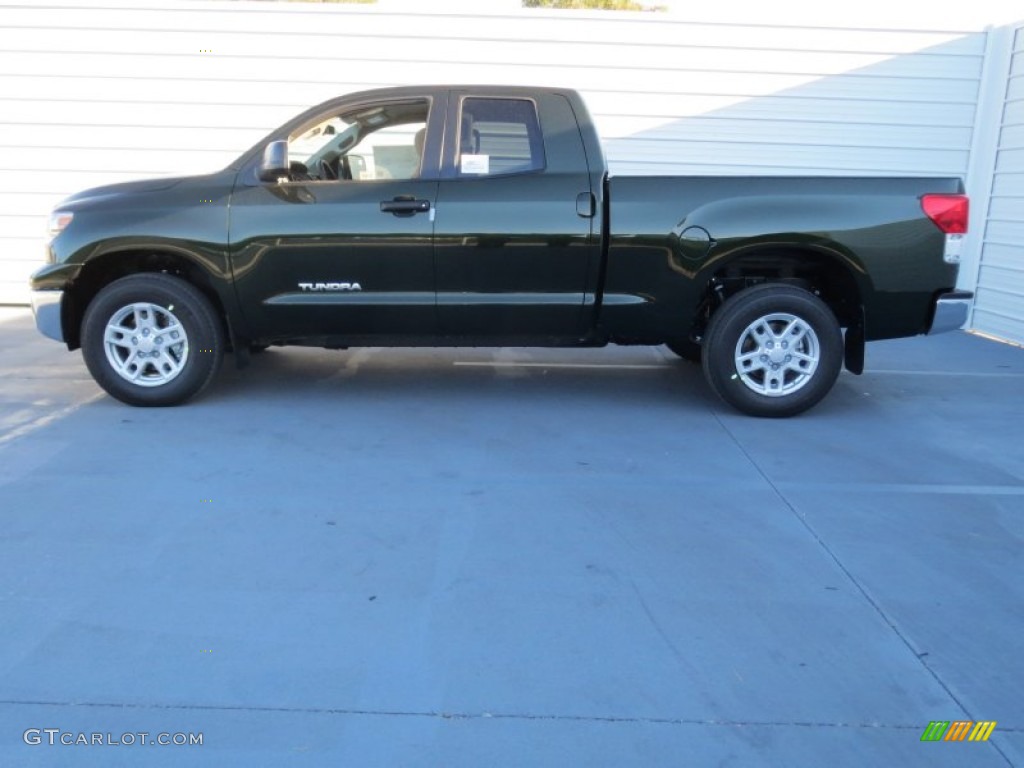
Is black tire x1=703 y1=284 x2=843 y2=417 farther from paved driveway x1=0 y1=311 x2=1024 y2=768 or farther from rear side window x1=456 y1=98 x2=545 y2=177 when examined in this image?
rear side window x1=456 y1=98 x2=545 y2=177

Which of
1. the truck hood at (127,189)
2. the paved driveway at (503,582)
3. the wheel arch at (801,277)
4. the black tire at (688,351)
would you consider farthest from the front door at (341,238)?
the black tire at (688,351)

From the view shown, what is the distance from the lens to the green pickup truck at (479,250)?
18.5 feet

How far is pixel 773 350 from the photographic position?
5.82 meters

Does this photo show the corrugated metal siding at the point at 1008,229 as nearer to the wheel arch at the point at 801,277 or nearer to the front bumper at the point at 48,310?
the wheel arch at the point at 801,277

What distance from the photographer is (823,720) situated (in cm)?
279

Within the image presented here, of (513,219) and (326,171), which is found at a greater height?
(326,171)

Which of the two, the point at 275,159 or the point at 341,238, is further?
the point at 341,238

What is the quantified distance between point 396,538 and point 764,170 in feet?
22.8

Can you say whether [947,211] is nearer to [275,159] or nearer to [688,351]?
[688,351]

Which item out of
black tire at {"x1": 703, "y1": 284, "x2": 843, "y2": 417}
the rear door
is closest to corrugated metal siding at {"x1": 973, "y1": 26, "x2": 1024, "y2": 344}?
black tire at {"x1": 703, "y1": 284, "x2": 843, "y2": 417}

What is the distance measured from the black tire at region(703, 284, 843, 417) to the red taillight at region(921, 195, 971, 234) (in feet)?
2.68

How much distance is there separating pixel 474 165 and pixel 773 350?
7.19ft

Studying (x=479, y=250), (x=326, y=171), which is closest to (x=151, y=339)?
(x=326, y=171)

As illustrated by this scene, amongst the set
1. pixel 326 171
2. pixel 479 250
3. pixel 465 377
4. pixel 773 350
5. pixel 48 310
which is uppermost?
pixel 326 171
